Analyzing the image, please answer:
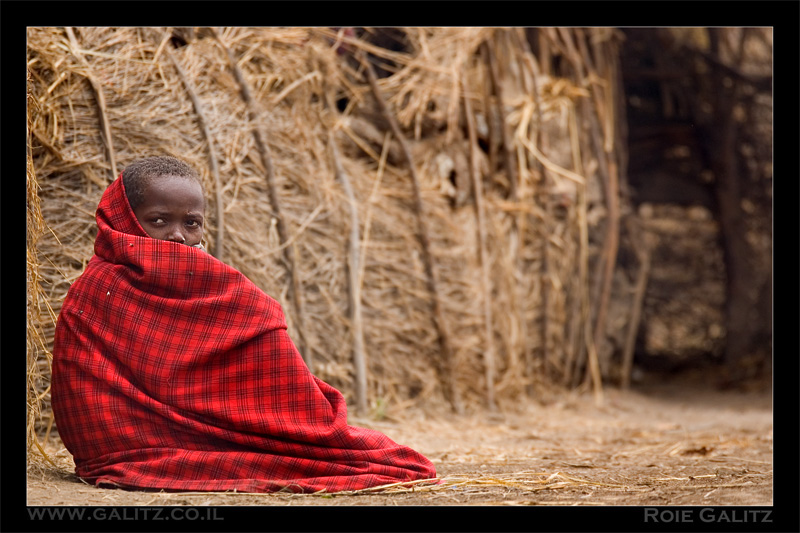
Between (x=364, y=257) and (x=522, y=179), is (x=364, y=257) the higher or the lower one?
the lower one

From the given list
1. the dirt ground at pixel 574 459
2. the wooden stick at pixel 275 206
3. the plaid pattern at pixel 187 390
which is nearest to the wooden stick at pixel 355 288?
the dirt ground at pixel 574 459

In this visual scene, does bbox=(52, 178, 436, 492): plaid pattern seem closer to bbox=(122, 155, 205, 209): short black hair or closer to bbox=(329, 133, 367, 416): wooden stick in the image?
bbox=(122, 155, 205, 209): short black hair

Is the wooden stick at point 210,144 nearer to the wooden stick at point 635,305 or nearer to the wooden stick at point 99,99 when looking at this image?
the wooden stick at point 99,99

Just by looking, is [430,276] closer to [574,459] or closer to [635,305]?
[574,459]

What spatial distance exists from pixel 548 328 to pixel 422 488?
2.99 m

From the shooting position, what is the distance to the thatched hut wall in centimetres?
317

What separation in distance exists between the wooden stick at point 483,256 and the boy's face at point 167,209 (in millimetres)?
2473

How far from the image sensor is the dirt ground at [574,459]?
209 centimetres

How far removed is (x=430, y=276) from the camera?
4.36 meters

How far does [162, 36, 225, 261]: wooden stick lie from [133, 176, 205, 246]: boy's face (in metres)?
1.00

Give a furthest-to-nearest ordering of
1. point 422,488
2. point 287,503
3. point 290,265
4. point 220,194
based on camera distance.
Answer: point 290,265, point 220,194, point 422,488, point 287,503

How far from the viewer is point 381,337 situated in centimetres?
416

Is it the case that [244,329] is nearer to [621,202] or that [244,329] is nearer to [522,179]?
[522,179]

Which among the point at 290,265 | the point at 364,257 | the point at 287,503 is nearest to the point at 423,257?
the point at 364,257
